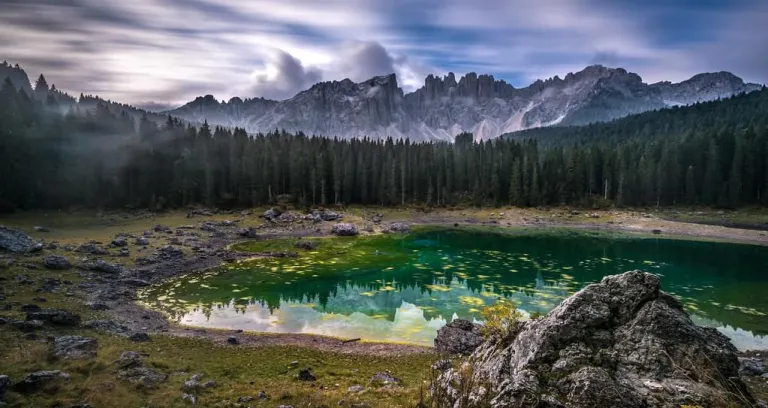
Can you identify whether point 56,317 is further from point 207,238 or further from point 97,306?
point 207,238

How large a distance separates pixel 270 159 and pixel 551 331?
124 m

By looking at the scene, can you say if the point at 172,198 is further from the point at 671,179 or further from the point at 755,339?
the point at 671,179

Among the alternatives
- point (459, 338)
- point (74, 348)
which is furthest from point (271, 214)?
point (459, 338)

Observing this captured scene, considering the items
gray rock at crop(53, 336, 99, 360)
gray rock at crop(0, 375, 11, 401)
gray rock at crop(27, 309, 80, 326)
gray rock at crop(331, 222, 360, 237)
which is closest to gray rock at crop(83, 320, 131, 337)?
gray rock at crop(27, 309, 80, 326)

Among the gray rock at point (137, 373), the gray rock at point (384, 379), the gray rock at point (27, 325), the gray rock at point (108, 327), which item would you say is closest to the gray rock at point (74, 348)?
the gray rock at point (137, 373)

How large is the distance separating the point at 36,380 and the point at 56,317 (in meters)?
12.6

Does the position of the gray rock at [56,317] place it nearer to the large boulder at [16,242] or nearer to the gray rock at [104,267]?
the gray rock at [104,267]

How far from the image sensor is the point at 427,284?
167 ft

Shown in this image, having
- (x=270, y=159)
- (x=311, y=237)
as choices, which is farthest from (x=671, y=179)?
(x=270, y=159)

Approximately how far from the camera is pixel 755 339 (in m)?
31.2

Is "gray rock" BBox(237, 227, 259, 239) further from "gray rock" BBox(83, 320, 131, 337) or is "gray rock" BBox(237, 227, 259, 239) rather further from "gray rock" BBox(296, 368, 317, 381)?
"gray rock" BBox(296, 368, 317, 381)

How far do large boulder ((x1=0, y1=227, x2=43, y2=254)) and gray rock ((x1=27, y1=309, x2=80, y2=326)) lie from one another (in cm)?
2118

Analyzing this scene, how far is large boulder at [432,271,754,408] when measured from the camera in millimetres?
8859

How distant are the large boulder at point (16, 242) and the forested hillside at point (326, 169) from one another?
6106 centimetres
